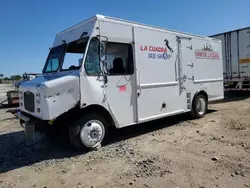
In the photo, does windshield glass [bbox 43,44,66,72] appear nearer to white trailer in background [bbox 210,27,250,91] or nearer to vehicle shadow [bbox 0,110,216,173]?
vehicle shadow [bbox 0,110,216,173]

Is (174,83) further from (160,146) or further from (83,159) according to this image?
(83,159)

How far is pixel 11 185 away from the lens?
11.2ft

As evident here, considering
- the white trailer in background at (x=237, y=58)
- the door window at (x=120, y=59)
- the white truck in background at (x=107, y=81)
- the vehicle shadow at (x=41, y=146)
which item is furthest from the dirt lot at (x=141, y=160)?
the white trailer in background at (x=237, y=58)

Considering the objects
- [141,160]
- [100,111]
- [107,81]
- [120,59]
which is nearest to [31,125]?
[100,111]

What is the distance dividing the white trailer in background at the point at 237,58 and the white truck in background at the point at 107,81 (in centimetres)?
685

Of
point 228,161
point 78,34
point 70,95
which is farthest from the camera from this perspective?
point 78,34

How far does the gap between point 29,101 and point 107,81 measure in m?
1.77

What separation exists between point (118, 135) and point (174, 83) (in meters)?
2.30

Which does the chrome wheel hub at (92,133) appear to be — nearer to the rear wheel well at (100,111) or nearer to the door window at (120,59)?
the rear wheel well at (100,111)

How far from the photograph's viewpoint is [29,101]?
15.3ft

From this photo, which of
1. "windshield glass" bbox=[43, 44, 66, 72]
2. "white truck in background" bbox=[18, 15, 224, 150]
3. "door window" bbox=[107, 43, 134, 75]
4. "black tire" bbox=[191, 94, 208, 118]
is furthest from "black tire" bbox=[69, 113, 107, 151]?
"black tire" bbox=[191, 94, 208, 118]

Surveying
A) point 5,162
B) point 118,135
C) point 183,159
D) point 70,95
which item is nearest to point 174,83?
point 118,135

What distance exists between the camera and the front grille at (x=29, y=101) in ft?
14.7

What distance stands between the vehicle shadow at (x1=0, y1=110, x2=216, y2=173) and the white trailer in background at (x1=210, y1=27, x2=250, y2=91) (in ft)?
24.2
